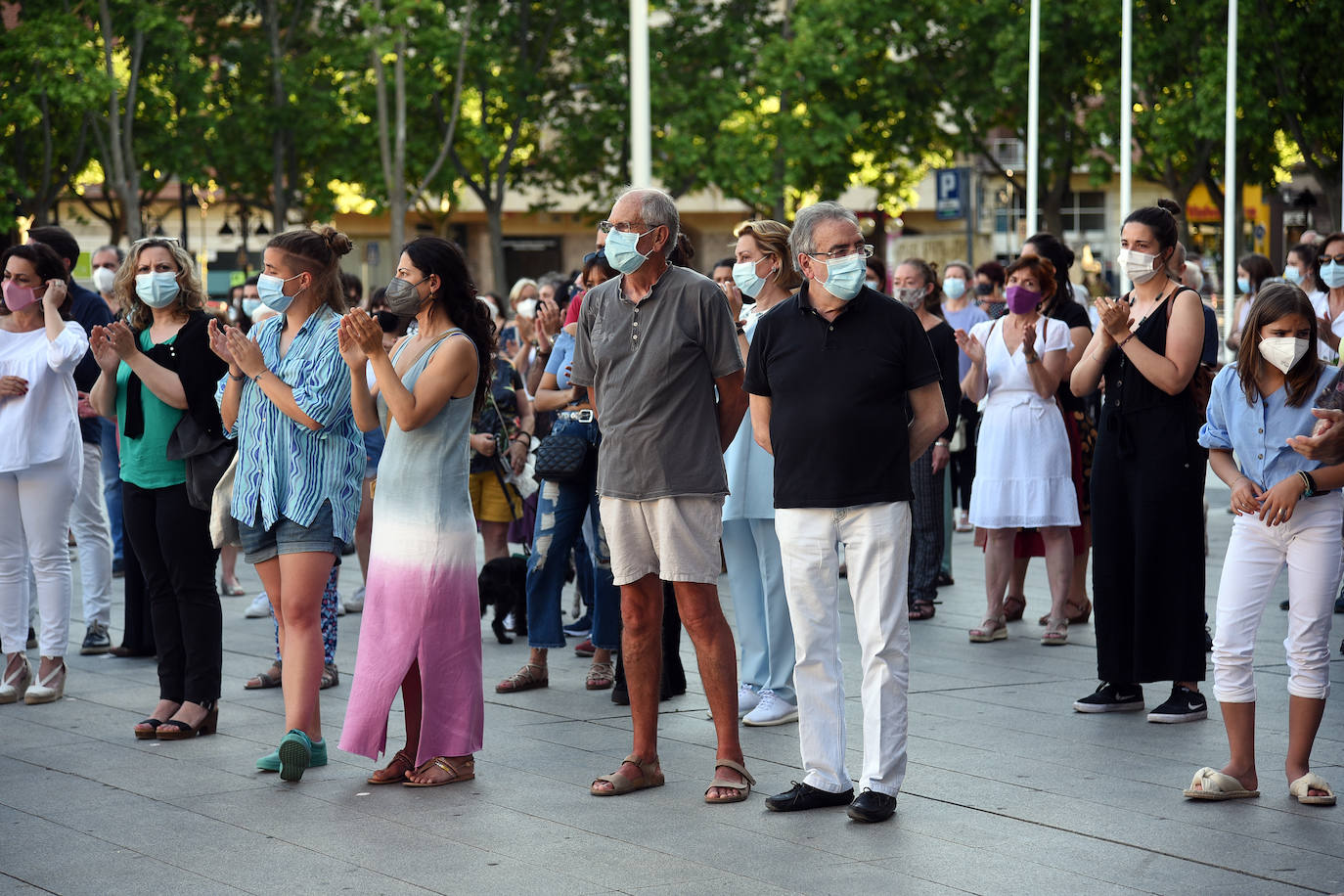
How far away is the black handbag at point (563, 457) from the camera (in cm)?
853

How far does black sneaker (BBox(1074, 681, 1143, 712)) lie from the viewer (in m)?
7.85

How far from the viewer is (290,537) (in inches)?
271

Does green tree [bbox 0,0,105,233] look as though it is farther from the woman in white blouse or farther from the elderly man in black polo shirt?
the elderly man in black polo shirt

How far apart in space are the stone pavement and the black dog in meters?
1.43

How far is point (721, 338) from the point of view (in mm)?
6477

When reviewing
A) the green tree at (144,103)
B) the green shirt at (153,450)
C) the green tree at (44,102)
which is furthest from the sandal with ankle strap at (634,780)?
the green tree at (144,103)

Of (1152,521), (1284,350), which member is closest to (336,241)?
(1152,521)

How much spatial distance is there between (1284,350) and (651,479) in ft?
7.27

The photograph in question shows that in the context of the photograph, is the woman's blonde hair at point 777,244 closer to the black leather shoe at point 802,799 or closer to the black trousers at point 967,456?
the black leather shoe at point 802,799

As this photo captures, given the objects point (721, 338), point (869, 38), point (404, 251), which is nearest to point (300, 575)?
point (404, 251)

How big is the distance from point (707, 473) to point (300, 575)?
64.5 inches

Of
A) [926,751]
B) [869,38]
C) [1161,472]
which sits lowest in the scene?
[926,751]

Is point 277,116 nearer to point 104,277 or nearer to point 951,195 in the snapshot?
point 951,195

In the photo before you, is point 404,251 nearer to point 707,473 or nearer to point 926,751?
point 707,473
